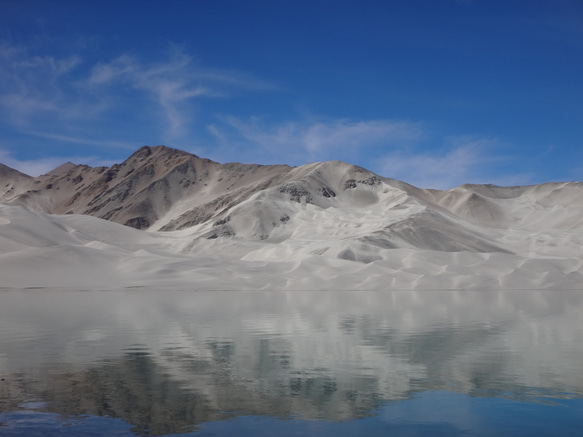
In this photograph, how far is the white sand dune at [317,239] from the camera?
69.2m

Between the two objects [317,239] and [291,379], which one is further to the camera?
[317,239]

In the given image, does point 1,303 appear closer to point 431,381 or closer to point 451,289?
point 431,381

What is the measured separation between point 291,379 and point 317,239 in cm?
10323

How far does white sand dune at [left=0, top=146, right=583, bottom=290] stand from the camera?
69.2 metres

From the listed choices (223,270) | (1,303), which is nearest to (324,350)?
(1,303)

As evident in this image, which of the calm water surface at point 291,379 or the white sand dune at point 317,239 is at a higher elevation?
the white sand dune at point 317,239

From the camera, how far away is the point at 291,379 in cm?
1396

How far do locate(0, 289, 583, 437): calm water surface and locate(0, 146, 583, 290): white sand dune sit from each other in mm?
42788

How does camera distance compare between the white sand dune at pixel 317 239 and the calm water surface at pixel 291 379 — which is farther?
the white sand dune at pixel 317 239

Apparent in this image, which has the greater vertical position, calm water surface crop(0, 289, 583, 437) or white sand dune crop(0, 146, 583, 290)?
white sand dune crop(0, 146, 583, 290)

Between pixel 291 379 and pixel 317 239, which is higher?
pixel 317 239

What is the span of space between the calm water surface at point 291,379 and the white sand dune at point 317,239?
42.8m

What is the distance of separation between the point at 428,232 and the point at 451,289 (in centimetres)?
4871

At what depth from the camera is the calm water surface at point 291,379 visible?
1047cm
